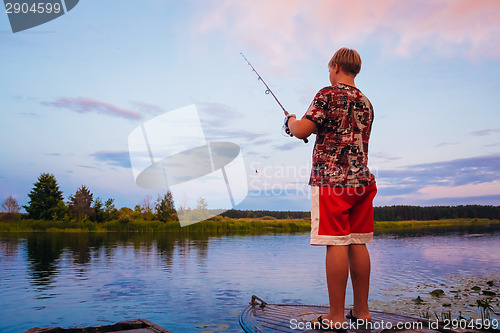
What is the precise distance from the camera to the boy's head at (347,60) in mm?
3379

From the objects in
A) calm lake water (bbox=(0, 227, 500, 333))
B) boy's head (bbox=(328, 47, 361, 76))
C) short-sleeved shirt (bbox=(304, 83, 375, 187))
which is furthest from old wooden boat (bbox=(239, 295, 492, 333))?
boy's head (bbox=(328, 47, 361, 76))

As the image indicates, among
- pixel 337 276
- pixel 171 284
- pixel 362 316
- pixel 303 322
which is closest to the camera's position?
pixel 337 276

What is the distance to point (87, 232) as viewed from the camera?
36.0 meters

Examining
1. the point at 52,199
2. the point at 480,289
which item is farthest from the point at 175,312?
the point at 52,199

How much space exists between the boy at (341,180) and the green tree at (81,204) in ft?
128

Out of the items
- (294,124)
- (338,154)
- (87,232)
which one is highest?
(294,124)

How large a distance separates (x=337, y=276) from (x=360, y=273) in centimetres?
35

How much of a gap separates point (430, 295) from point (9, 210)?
163ft

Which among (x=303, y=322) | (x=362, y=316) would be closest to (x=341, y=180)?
(x=362, y=316)

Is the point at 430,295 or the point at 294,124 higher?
the point at 294,124

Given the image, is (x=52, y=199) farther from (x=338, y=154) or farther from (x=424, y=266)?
(x=338, y=154)

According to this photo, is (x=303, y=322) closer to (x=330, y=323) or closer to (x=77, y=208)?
(x=330, y=323)

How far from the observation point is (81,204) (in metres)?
39.4

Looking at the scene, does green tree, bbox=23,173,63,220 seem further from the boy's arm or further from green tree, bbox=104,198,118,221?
the boy's arm
